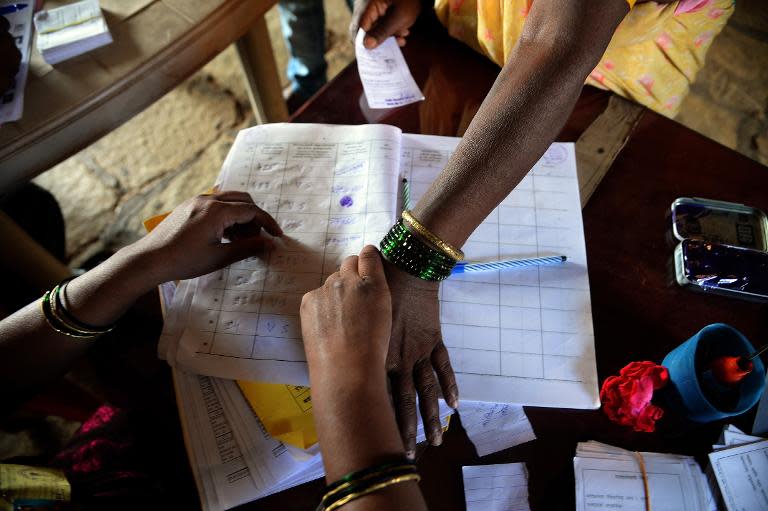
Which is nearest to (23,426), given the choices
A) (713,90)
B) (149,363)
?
(149,363)

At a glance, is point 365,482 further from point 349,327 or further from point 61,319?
point 61,319

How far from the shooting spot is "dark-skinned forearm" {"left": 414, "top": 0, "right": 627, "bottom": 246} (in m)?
0.62

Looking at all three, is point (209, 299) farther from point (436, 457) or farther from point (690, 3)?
point (690, 3)

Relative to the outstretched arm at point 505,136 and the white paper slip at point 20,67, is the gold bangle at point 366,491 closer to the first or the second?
the outstretched arm at point 505,136

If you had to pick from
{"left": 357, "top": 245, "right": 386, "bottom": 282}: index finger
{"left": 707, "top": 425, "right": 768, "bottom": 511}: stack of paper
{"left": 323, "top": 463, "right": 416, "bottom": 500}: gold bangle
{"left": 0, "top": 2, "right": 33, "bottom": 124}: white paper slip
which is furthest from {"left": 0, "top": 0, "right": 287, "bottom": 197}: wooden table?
{"left": 707, "top": 425, "right": 768, "bottom": 511}: stack of paper

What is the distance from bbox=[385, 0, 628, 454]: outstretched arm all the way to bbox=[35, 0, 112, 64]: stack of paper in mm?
896

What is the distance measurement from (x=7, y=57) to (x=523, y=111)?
39.6 inches

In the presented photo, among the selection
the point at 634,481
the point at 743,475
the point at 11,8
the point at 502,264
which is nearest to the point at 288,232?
the point at 502,264

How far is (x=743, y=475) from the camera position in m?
0.56

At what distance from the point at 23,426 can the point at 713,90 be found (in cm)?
278

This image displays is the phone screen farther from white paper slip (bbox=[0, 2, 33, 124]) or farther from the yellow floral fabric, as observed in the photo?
white paper slip (bbox=[0, 2, 33, 124])

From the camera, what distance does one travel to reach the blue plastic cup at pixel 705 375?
0.53m

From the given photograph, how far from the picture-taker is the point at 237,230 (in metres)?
0.74

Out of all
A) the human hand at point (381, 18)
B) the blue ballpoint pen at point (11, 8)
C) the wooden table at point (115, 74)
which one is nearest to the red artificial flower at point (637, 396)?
the human hand at point (381, 18)
